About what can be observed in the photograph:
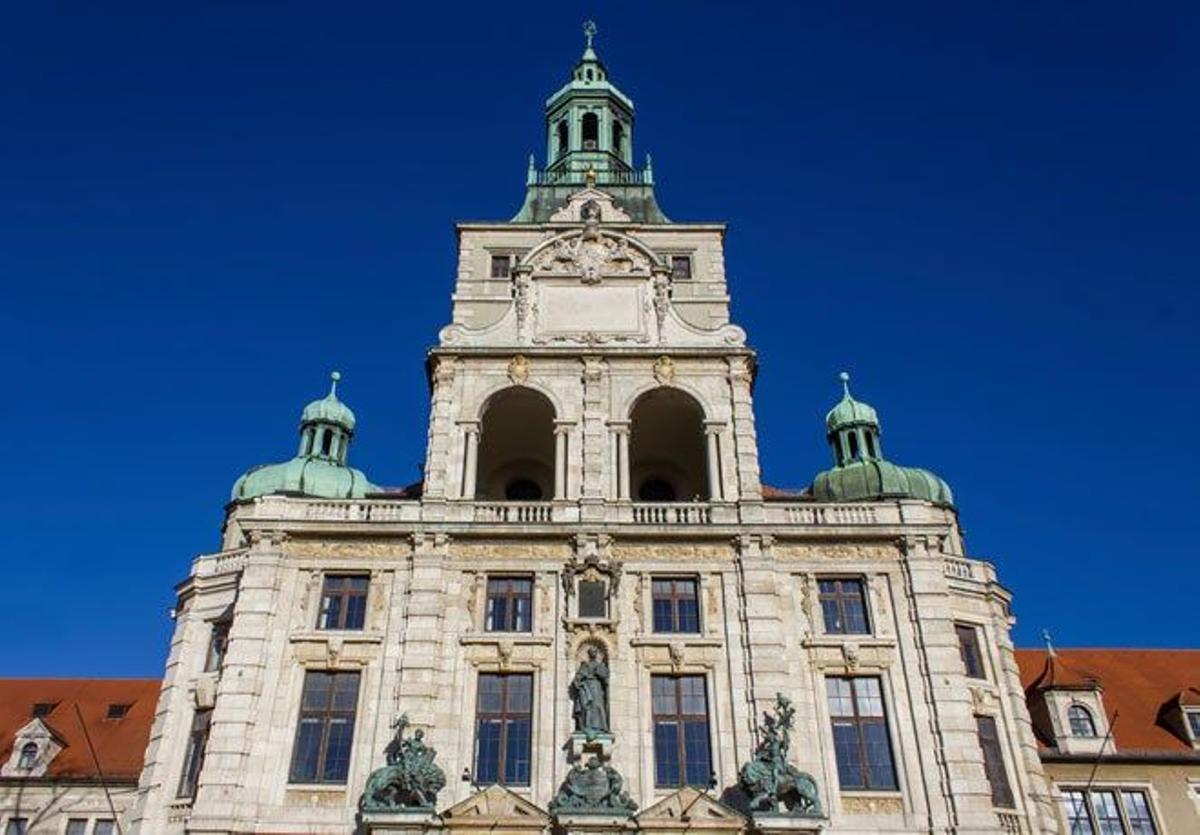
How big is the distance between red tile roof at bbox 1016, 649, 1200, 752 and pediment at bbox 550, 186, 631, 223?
20730 mm

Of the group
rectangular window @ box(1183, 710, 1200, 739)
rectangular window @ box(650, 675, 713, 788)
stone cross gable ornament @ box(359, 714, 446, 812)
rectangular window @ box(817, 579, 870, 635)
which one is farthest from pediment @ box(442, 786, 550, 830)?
rectangular window @ box(1183, 710, 1200, 739)

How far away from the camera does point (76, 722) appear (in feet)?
118

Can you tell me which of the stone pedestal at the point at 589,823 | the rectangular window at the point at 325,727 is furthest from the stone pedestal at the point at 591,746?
the rectangular window at the point at 325,727

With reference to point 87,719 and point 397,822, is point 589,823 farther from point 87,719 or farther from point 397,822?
point 87,719

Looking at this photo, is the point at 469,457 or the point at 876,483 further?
the point at 876,483

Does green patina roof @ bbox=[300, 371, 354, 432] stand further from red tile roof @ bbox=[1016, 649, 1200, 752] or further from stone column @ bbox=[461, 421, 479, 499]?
red tile roof @ bbox=[1016, 649, 1200, 752]

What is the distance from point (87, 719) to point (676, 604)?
2345 cm

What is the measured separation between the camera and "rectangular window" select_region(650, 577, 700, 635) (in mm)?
25844

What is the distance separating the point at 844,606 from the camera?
86.1 feet

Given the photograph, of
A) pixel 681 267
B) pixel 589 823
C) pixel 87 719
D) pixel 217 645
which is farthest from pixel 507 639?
pixel 87 719

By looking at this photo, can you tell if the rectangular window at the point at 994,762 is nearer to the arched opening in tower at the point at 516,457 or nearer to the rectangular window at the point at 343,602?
the arched opening in tower at the point at 516,457

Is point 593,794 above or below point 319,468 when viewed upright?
below

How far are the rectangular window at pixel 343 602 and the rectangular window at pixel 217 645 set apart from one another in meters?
3.97

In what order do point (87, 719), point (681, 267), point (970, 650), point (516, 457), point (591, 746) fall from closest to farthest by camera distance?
point (591, 746), point (970, 650), point (516, 457), point (681, 267), point (87, 719)
